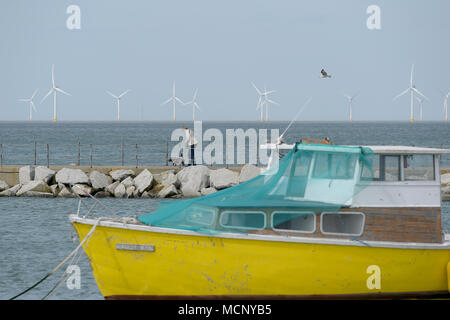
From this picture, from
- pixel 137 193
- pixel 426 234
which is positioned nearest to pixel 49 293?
pixel 426 234

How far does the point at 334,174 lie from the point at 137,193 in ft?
70.2

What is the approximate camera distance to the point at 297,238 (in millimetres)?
15641

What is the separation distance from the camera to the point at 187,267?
15.8 m

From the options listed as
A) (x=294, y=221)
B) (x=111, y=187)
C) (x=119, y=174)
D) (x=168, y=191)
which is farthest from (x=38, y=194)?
(x=294, y=221)

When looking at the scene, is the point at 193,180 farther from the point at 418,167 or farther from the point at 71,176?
the point at 418,167

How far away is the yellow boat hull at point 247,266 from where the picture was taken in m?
15.7

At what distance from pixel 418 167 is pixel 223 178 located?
20.2m

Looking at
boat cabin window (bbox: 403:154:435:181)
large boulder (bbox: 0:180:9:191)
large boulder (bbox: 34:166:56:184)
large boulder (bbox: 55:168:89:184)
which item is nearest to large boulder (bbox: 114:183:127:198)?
large boulder (bbox: 55:168:89:184)

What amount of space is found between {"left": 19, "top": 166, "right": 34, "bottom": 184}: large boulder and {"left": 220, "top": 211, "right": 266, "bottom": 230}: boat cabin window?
24368mm

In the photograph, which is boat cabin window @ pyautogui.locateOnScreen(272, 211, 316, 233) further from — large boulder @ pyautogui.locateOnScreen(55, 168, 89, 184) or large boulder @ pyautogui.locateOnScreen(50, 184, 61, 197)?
large boulder @ pyautogui.locateOnScreen(50, 184, 61, 197)

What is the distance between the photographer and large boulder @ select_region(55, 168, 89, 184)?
121ft

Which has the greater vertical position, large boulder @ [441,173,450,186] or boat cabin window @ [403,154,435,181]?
boat cabin window @ [403,154,435,181]

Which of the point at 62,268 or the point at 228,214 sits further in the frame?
the point at 62,268
